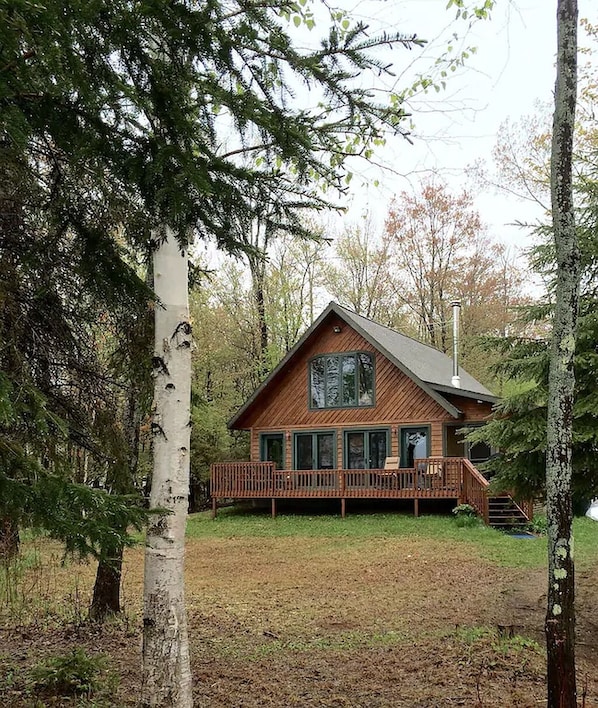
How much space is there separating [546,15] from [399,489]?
13.0 meters

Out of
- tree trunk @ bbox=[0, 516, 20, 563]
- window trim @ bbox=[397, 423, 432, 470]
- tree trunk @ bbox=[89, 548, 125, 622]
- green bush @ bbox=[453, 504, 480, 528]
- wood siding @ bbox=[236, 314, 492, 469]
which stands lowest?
green bush @ bbox=[453, 504, 480, 528]

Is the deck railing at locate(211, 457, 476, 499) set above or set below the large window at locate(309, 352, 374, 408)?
below

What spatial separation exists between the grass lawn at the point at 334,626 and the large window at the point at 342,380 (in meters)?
6.36

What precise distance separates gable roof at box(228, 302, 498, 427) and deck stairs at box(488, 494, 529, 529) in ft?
7.67

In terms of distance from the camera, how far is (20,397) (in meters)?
3.01

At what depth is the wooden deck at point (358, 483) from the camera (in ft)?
48.1

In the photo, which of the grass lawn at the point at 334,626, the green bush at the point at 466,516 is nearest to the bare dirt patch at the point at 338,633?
the grass lawn at the point at 334,626

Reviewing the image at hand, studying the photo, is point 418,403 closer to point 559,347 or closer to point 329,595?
point 329,595

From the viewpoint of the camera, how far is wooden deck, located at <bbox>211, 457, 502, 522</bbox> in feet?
48.1

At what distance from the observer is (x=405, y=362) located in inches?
677

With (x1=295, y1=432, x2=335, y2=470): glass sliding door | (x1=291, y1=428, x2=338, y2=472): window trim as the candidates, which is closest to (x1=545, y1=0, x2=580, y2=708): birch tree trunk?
(x1=291, y1=428, x2=338, y2=472): window trim

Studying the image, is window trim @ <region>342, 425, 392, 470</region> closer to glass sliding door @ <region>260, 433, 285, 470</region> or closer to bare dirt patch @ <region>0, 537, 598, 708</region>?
glass sliding door @ <region>260, 433, 285, 470</region>

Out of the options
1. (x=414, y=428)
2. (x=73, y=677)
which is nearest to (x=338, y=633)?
(x=73, y=677)

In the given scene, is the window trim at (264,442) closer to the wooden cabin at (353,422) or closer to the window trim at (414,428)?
the wooden cabin at (353,422)
